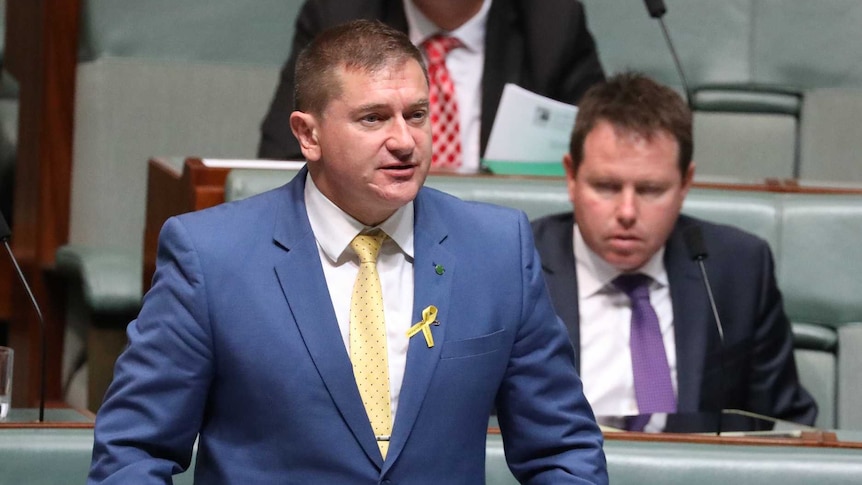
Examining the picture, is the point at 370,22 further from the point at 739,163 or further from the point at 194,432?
the point at 739,163

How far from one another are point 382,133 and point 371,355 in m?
0.17

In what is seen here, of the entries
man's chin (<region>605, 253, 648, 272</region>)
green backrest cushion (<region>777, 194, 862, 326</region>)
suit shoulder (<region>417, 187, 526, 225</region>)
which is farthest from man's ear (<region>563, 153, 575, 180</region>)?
suit shoulder (<region>417, 187, 526, 225</region>)

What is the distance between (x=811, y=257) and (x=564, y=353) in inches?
35.3

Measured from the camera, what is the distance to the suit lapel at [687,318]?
1739 millimetres

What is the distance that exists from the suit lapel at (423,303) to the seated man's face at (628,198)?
1.97 ft

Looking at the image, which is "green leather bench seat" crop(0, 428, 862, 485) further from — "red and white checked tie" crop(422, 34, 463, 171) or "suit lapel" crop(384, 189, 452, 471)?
"red and white checked tie" crop(422, 34, 463, 171)

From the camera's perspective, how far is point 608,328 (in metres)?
1.78

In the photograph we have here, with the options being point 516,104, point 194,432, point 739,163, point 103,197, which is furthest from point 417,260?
point 739,163

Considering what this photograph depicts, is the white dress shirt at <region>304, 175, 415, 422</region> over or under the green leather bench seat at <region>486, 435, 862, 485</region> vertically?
over

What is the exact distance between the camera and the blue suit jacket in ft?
3.56

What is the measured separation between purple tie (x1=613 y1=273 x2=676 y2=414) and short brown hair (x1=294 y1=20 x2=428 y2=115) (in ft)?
2.32

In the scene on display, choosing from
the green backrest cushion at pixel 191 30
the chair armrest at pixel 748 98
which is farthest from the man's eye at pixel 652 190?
the green backrest cushion at pixel 191 30

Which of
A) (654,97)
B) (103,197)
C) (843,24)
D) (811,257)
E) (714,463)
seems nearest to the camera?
(714,463)

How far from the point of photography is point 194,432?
1107mm
